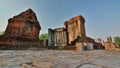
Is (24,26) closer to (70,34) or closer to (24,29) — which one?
(24,29)

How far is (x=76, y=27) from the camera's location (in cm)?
1667

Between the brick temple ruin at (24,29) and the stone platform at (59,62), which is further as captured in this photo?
the brick temple ruin at (24,29)

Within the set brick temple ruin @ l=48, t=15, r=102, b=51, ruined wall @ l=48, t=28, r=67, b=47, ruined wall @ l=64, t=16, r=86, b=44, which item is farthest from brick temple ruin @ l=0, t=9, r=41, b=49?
ruined wall @ l=64, t=16, r=86, b=44

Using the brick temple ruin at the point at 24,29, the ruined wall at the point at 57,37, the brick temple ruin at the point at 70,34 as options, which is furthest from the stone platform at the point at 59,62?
the ruined wall at the point at 57,37

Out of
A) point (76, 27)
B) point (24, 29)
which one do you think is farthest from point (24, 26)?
point (76, 27)

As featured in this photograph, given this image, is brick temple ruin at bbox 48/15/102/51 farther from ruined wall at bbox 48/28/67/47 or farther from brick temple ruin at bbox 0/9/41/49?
brick temple ruin at bbox 0/9/41/49

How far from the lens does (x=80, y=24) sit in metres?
16.2

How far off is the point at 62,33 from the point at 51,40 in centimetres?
183

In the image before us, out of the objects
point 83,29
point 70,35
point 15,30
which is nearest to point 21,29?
point 15,30

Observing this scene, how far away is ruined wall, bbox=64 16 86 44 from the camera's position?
636 inches

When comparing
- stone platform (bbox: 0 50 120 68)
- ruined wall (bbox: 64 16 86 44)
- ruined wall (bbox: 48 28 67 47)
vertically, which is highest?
ruined wall (bbox: 64 16 86 44)

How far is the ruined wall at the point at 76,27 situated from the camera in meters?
16.2

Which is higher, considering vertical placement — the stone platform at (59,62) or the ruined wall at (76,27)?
the ruined wall at (76,27)

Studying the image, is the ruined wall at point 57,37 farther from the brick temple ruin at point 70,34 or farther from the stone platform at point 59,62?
the stone platform at point 59,62
